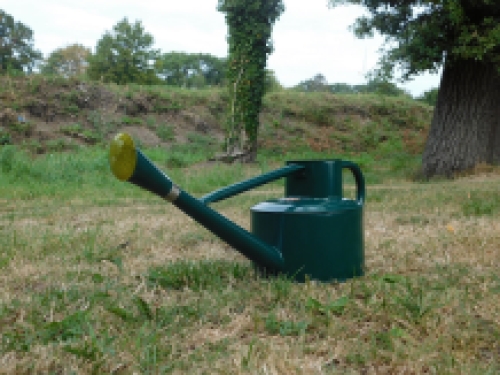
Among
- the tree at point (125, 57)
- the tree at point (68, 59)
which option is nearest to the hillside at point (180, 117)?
the tree at point (125, 57)

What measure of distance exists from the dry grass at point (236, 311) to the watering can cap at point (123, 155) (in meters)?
0.38

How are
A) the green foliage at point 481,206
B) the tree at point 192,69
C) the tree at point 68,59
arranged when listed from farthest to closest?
the tree at point 192,69 → the tree at point 68,59 → the green foliage at point 481,206

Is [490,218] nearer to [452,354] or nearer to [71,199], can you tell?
[452,354]

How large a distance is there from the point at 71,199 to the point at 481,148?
5118 mm

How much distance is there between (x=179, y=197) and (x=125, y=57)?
2621 centimetres

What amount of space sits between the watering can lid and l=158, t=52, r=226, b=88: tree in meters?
43.0

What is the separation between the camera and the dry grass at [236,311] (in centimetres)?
94

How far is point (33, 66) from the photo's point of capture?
3095cm

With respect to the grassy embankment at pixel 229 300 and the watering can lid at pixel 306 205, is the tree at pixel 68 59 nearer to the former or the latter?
the grassy embankment at pixel 229 300

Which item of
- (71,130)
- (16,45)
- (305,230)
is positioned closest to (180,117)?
(71,130)

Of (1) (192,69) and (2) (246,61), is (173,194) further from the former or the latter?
(1) (192,69)

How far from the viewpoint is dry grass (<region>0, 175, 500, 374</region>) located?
94cm

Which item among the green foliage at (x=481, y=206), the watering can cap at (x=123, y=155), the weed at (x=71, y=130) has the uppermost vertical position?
the weed at (x=71, y=130)

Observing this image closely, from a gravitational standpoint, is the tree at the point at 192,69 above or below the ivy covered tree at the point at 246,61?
above
